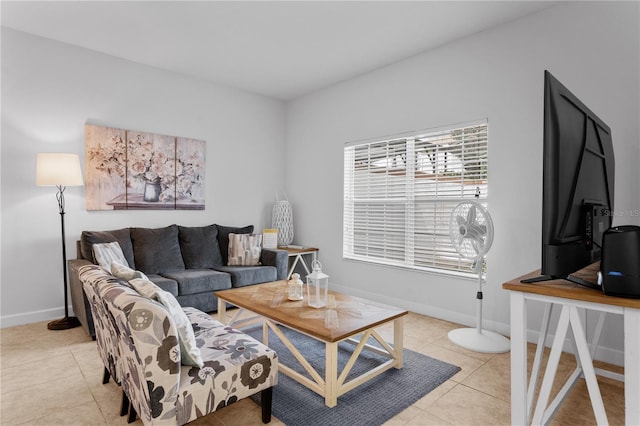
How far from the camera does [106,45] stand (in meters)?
3.62

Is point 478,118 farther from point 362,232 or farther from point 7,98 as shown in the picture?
point 7,98

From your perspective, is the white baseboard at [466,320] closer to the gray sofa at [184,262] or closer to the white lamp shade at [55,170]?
the gray sofa at [184,262]

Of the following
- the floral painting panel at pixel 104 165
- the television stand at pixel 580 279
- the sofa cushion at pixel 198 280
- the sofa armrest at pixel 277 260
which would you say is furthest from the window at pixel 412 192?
the floral painting panel at pixel 104 165

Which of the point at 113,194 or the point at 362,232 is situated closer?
the point at 113,194

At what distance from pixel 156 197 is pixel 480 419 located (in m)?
3.84

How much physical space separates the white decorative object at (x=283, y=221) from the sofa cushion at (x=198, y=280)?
140 centimetres

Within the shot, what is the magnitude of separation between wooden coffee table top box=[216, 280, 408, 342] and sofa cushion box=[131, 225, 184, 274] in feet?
4.15

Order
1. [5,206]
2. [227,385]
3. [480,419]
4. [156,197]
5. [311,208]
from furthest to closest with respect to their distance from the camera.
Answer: [311,208] < [156,197] < [5,206] < [480,419] < [227,385]

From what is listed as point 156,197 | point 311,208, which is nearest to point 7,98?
point 156,197

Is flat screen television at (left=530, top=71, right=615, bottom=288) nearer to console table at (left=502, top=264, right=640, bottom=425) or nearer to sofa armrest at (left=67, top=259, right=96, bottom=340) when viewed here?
console table at (left=502, top=264, right=640, bottom=425)

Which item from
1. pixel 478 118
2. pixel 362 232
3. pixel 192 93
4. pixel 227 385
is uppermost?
pixel 192 93

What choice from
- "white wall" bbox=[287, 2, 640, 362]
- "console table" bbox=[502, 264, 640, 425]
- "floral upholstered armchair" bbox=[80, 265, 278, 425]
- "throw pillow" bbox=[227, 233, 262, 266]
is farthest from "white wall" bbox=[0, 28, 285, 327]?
"console table" bbox=[502, 264, 640, 425]

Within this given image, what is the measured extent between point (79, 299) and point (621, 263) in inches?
147

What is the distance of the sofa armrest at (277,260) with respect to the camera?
423 cm
